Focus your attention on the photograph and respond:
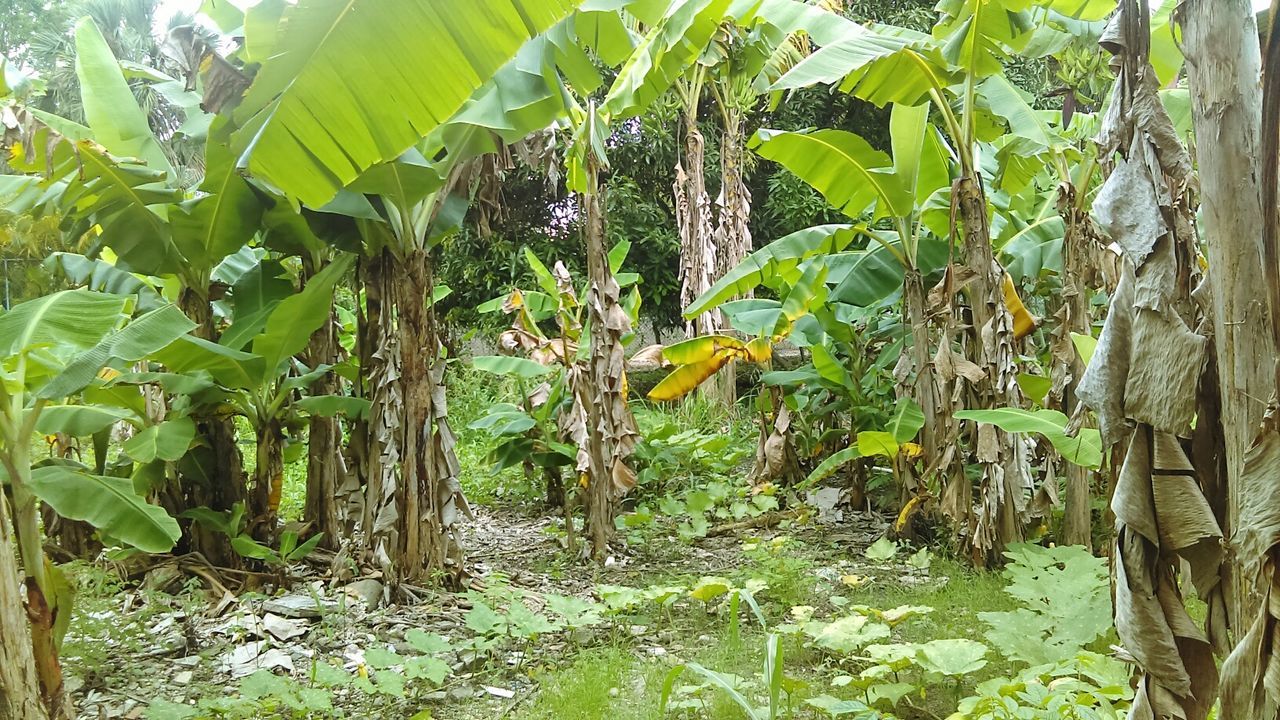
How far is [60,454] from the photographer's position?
13.4 feet

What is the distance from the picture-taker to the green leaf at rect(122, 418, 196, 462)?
3.07 m

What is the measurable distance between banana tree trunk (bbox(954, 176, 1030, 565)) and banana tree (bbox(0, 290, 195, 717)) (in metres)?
3.17

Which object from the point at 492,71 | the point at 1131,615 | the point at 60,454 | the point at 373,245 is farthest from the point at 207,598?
the point at 1131,615

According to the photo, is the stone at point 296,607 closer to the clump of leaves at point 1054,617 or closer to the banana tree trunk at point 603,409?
the banana tree trunk at point 603,409

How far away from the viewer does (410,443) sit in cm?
352

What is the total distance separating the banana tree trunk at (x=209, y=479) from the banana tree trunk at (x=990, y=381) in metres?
3.41

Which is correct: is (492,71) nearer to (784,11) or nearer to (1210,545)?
(1210,545)

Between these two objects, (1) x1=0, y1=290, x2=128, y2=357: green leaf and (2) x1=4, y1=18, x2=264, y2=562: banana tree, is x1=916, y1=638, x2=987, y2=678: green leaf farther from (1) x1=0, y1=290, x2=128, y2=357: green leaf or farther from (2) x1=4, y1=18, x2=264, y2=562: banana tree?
(2) x1=4, y1=18, x2=264, y2=562: banana tree

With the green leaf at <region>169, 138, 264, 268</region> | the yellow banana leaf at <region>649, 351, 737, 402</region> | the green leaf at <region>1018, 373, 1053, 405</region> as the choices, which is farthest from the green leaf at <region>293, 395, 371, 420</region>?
the green leaf at <region>1018, 373, 1053, 405</region>

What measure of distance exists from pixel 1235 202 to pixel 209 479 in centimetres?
388

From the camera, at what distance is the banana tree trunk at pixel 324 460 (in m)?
4.12

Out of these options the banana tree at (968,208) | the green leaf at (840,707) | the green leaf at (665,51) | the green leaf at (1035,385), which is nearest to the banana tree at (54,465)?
the green leaf at (840,707)

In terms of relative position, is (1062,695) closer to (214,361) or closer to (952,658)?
(952,658)

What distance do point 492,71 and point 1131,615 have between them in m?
1.76
